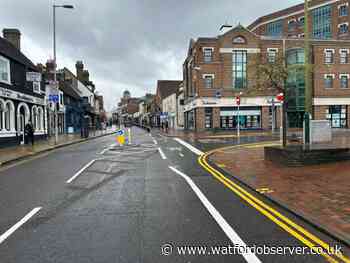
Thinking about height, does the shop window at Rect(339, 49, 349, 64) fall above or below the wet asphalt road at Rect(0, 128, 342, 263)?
above

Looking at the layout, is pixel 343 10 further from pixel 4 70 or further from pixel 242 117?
pixel 4 70

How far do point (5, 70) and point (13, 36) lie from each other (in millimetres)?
7450

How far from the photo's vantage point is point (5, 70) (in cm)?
2089

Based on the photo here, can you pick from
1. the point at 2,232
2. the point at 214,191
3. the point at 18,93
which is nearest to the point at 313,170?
the point at 214,191

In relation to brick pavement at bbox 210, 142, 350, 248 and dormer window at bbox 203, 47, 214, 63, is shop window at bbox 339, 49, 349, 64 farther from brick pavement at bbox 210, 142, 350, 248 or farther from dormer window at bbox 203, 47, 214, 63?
brick pavement at bbox 210, 142, 350, 248

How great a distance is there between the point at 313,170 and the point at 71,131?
1455 inches

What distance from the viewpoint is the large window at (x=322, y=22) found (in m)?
56.9

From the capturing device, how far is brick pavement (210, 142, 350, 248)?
17.1ft

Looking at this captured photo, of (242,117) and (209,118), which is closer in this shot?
(209,118)

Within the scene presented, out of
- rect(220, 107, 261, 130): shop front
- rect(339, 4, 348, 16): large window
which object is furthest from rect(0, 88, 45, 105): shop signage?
rect(339, 4, 348, 16): large window

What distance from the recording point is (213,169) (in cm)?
1091

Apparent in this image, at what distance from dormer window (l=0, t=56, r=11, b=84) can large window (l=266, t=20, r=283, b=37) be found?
5844cm

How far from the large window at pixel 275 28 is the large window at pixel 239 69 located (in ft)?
94.5

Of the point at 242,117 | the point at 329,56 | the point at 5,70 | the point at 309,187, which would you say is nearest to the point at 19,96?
the point at 5,70
